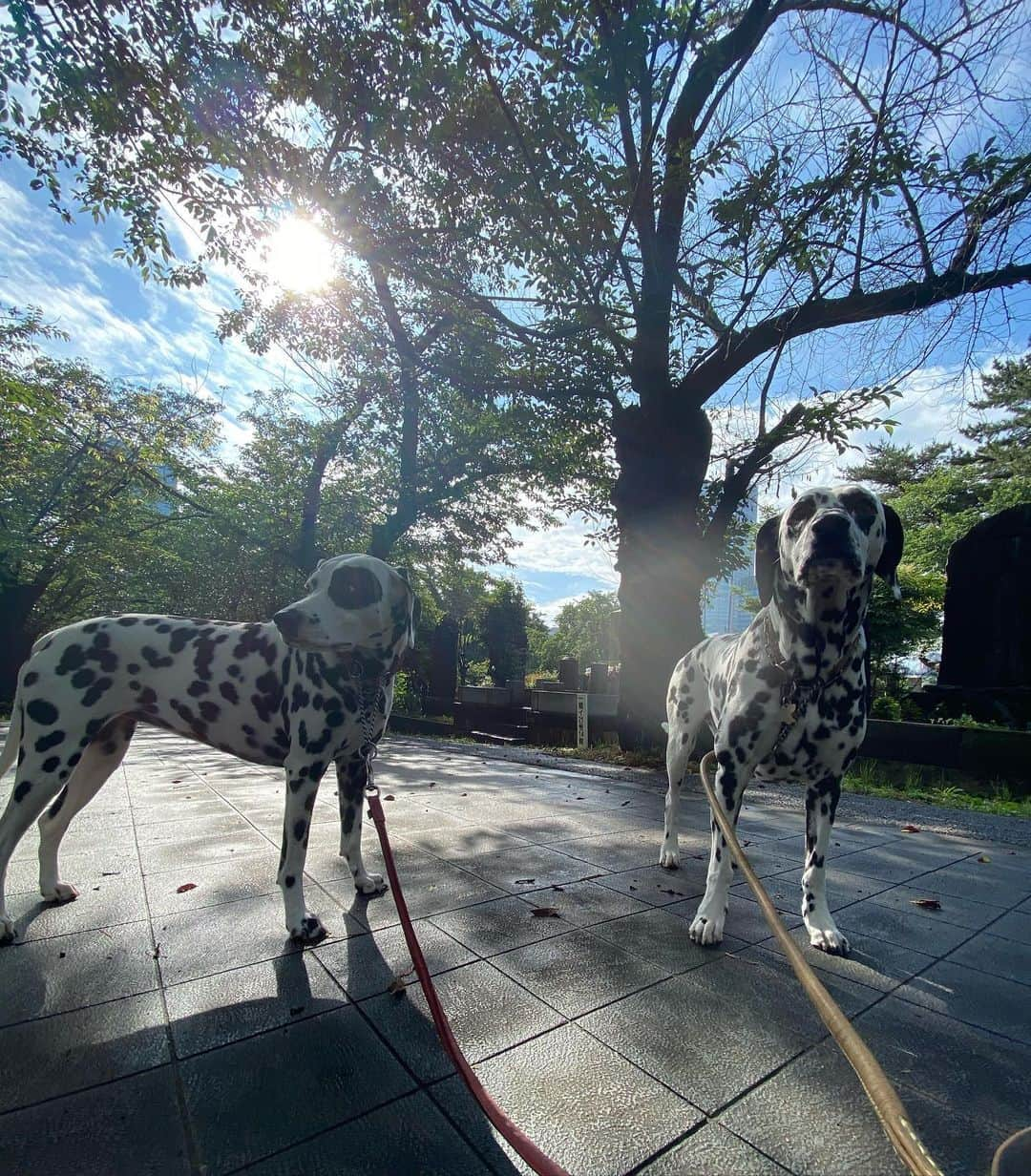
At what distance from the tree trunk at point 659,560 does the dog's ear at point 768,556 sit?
678 centimetres

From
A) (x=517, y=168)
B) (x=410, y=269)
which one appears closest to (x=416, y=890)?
(x=517, y=168)

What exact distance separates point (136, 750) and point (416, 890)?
10522mm

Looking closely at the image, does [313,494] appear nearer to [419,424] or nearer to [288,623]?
[419,424]

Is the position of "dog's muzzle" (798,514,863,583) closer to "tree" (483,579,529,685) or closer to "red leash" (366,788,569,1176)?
"red leash" (366,788,569,1176)

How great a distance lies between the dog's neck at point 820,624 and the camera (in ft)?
9.52

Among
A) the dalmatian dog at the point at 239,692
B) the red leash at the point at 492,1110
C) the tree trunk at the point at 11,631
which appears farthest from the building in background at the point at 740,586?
the tree trunk at the point at 11,631

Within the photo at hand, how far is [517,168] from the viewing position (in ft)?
26.2

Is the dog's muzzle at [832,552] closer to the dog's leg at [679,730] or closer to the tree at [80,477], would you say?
the dog's leg at [679,730]

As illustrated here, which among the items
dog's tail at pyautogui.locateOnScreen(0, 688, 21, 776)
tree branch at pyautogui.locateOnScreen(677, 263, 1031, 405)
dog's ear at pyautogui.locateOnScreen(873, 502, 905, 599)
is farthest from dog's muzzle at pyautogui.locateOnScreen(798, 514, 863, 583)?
tree branch at pyautogui.locateOnScreen(677, 263, 1031, 405)

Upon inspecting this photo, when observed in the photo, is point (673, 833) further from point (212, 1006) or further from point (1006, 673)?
point (1006, 673)

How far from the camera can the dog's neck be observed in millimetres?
2900

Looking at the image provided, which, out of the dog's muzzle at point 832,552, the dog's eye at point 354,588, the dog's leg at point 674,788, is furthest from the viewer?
the dog's leg at point 674,788

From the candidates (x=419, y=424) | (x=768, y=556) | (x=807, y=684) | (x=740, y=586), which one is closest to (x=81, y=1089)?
(x=807, y=684)

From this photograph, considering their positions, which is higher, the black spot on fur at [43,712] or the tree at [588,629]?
the tree at [588,629]
